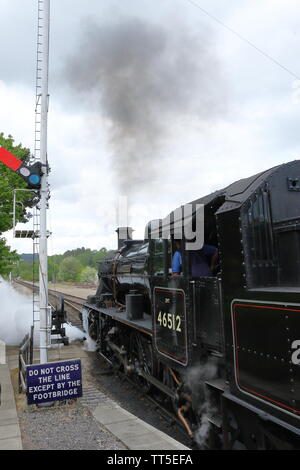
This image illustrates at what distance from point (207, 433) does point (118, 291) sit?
6095 millimetres

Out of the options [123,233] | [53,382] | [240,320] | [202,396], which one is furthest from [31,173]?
[123,233]

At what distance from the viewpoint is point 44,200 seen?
695 cm

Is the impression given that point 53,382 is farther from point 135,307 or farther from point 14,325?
point 14,325

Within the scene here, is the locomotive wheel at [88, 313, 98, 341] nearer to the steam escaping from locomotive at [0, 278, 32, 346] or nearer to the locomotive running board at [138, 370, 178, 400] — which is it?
the steam escaping from locomotive at [0, 278, 32, 346]

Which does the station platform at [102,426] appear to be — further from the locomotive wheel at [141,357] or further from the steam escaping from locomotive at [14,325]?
the steam escaping from locomotive at [14,325]

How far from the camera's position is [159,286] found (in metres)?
5.86

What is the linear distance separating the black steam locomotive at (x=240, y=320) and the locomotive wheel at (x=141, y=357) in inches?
48.7

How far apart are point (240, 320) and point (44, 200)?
4.50 metres

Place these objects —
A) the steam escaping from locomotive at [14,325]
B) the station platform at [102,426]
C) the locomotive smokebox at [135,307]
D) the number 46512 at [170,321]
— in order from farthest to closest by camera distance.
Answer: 1. the steam escaping from locomotive at [14,325]
2. the locomotive smokebox at [135,307]
3. the number 46512 at [170,321]
4. the station platform at [102,426]

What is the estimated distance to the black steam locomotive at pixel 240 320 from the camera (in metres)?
3.22

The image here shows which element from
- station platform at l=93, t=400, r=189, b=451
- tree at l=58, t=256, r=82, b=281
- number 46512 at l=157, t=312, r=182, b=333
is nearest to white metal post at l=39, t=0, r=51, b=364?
station platform at l=93, t=400, r=189, b=451

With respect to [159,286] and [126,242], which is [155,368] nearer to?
[159,286]

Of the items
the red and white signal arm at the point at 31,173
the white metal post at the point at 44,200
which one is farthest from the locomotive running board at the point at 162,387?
the red and white signal arm at the point at 31,173
